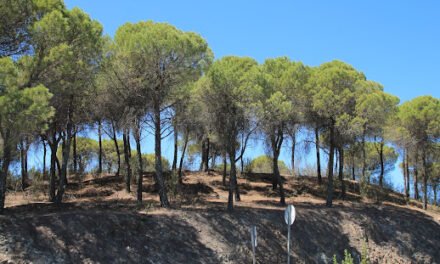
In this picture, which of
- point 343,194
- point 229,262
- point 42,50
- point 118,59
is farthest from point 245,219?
point 343,194

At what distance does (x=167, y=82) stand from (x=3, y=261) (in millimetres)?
10506

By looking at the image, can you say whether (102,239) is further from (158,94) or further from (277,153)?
(277,153)

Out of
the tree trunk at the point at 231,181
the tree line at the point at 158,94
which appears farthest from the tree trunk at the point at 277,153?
the tree trunk at the point at 231,181

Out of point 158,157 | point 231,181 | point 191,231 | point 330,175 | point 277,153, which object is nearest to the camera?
point 191,231

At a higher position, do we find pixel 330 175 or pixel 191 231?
pixel 330 175

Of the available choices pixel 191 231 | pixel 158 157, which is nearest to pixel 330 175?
pixel 158 157

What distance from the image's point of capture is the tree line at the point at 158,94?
50.4 ft

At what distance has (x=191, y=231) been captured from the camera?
685 inches

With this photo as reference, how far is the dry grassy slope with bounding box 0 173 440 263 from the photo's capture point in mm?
14148

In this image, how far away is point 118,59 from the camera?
20719 millimetres

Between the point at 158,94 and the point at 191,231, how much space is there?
21.4 ft

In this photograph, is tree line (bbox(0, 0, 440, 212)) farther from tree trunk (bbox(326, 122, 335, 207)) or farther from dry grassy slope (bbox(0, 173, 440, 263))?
dry grassy slope (bbox(0, 173, 440, 263))

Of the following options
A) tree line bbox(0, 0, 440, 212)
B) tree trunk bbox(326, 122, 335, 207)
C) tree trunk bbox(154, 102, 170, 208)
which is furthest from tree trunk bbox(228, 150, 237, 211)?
tree trunk bbox(326, 122, 335, 207)

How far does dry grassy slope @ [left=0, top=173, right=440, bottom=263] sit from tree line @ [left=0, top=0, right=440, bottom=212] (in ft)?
5.52
